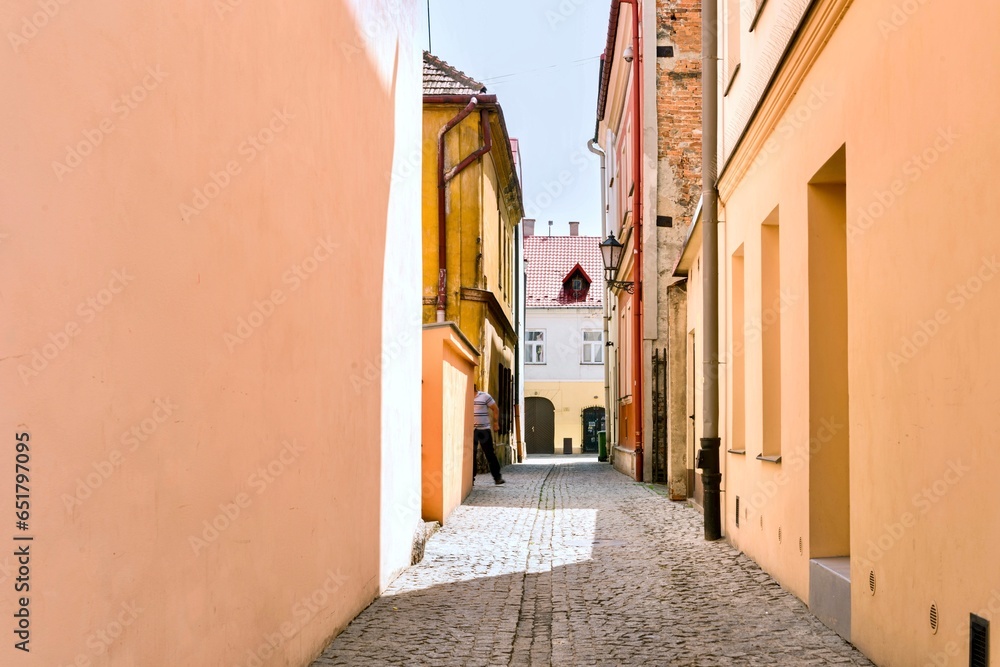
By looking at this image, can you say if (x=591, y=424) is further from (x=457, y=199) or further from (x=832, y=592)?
(x=832, y=592)

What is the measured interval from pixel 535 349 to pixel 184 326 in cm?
4513

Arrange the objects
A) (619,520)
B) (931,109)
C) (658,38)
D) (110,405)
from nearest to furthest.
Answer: (110,405) < (931,109) < (619,520) < (658,38)

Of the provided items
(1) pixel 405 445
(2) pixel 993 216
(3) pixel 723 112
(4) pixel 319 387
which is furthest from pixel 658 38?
(2) pixel 993 216

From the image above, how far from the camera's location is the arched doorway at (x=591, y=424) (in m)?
48.2

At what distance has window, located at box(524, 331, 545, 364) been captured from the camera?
4878 centimetres

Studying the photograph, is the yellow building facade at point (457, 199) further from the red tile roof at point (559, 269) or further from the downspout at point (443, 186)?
the red tile roof at point (559, 269)

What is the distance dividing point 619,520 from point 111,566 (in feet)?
32.6

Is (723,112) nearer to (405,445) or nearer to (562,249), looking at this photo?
(405,445)

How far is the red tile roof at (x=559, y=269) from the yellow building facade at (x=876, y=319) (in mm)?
39725

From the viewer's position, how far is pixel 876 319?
559cm

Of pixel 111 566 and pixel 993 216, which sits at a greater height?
pixel 993 216

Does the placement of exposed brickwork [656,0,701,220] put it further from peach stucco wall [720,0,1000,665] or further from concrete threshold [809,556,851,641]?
concrete threshold [809,556,851,641]

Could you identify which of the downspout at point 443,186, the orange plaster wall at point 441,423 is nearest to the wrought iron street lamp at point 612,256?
the downspout at point 443,186

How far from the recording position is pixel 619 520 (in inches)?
504
